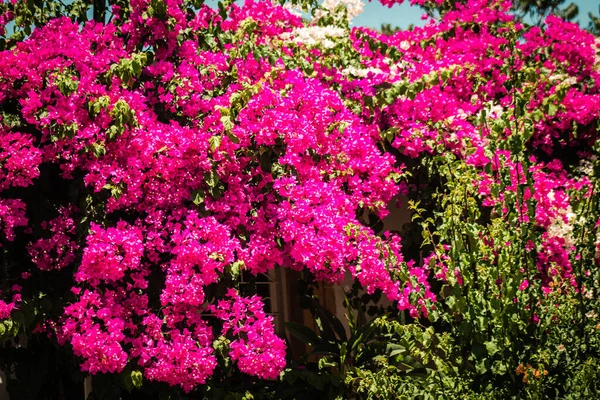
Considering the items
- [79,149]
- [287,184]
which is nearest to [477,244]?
[287,184]

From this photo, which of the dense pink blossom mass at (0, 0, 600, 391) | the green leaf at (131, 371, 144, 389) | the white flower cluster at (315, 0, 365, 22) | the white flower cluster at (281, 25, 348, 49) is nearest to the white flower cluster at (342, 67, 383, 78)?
the dense pink blossom mass at (0, 0, 600, 391)

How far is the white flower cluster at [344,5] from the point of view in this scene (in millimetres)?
6623

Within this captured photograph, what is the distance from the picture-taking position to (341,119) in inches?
223

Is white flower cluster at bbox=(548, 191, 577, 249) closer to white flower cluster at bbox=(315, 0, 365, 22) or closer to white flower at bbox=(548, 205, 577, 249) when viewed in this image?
white flower at bbox=(548, 205, 577, 249)

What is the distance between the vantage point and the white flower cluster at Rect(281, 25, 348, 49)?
242 inches

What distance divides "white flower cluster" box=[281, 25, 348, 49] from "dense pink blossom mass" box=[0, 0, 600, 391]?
0.11 feet

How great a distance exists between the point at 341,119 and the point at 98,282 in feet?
6.95

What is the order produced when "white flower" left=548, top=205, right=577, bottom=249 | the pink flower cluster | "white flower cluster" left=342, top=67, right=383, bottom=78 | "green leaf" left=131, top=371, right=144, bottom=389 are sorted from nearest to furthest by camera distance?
"green leaf" left=131, top=371, right=144, bottom=389
the pink flower cluster
"white flower cluster" left=342, top=67, right=383, bottom=78
"white flower" left=548, top=205, right=577, bottom=249

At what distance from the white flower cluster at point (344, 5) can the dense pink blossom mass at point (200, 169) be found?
566mm

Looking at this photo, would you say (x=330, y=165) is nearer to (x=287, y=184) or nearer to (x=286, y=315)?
(x=287, y=184)

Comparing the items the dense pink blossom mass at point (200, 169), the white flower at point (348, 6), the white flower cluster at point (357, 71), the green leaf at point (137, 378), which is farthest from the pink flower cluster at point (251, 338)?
the white flower at point (348, 6)

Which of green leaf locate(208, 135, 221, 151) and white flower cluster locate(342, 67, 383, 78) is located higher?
white flower cluster locate(342, 67, 383, 78)

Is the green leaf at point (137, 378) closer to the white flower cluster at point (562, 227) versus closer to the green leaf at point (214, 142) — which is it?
the green leaf at point (214, 142)

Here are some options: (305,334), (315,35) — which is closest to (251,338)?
(305,334)
